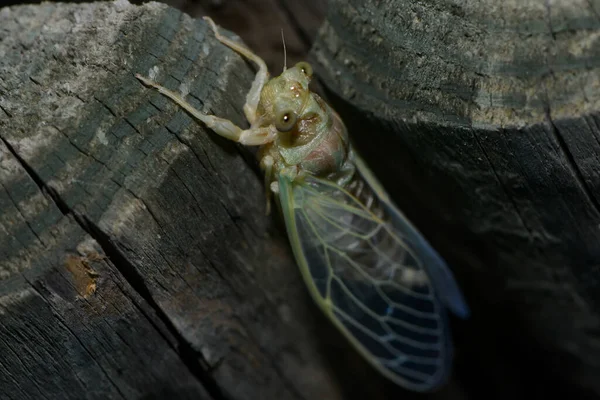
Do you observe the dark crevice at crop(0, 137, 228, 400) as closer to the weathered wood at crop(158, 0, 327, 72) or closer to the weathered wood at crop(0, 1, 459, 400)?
the weathered wood at crop(0, 1, 459, 400)

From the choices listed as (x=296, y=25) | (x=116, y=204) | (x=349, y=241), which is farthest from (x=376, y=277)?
(x=116, y=204)

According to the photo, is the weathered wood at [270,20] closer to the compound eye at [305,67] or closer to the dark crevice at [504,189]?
the compound eye at [305,67]

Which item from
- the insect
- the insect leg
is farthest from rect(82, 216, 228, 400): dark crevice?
the insect leg

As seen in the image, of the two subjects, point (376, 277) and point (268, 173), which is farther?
point (376, 277)

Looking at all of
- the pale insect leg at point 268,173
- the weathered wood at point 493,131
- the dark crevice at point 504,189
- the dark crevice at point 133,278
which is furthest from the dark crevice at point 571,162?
the dark crevice at point 133,278

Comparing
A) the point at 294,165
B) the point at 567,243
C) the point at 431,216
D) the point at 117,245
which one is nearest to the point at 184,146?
the point at 117,245

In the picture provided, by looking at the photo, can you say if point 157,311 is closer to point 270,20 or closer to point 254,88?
point 254,88
